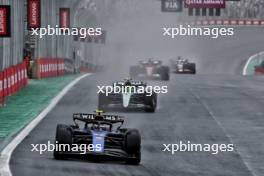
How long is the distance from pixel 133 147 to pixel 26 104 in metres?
14.5

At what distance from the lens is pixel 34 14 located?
162 ft

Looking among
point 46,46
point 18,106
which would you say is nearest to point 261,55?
point 46,46

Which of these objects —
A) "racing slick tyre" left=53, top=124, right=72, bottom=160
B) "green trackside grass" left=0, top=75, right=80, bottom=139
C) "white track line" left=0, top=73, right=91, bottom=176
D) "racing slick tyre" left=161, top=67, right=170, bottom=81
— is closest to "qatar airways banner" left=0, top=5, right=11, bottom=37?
"green trackside grass" left=0, top=75, right=80, bottom=139

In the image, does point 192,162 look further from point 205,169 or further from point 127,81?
point 127,81

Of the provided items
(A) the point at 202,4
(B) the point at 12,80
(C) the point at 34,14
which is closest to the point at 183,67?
(A) the point at 202,4

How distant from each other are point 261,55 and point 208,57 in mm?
9019

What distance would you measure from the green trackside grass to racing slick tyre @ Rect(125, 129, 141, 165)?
17.4ft

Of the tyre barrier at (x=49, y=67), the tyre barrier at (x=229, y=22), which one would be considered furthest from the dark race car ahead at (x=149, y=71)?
the tyre barrier at (x=229, y=22)

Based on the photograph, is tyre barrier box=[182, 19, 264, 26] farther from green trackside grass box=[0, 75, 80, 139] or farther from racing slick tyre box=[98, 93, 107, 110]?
racing slick tyre box=[98, 93, 107, 110]

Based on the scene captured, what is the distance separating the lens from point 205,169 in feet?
58.9

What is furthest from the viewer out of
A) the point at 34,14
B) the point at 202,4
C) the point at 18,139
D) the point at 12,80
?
the point at 202,4

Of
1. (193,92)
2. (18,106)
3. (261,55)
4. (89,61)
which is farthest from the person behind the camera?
(261,55)

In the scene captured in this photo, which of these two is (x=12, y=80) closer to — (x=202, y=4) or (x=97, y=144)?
(x=97, y=144)

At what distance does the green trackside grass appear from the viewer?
25.4 m
